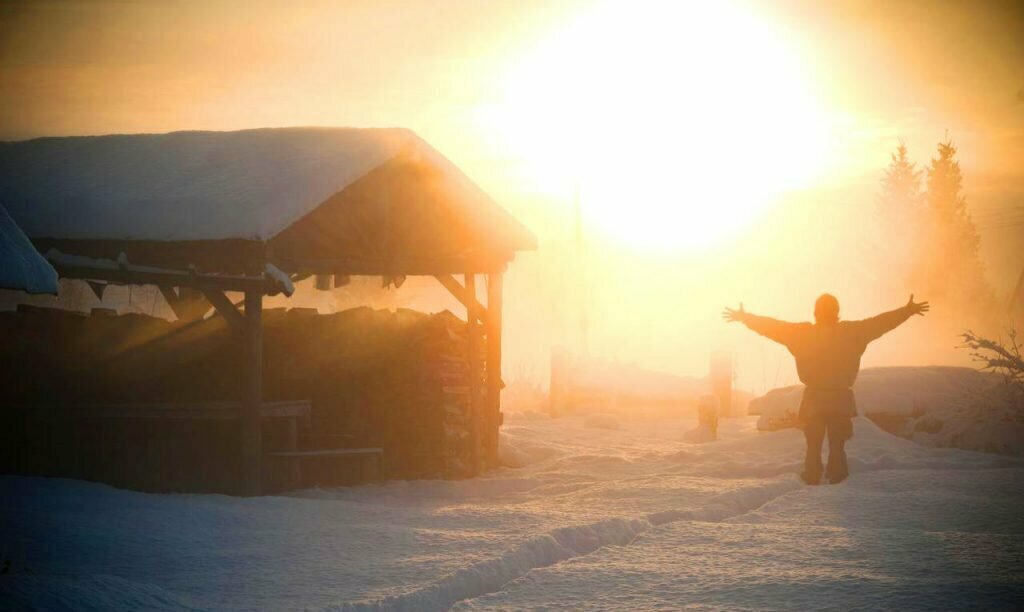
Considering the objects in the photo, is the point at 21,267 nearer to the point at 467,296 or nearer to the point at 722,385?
the point at 467,296

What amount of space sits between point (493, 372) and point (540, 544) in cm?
643

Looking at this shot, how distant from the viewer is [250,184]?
12477 mm

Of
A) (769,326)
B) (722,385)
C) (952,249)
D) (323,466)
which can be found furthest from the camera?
(952,249)

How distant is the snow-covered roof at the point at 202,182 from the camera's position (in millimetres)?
11867

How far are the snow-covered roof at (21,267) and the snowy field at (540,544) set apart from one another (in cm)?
200

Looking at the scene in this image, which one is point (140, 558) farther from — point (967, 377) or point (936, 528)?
point (967, 377)

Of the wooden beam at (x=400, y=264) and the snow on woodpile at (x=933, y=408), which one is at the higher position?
the wooden beam at (x=400, y=264)

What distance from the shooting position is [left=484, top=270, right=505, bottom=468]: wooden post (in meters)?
14.7

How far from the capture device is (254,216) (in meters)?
11.5

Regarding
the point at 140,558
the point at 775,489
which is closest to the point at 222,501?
the point at 140,558

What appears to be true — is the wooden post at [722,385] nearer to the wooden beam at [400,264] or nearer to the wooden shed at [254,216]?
the wooden beam at [400,264]

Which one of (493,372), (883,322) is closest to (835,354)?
(883,322)

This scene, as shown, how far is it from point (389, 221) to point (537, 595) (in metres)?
7.59

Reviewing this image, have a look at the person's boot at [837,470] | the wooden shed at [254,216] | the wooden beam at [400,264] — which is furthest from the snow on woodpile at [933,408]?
the wooden shed at [254,216]
